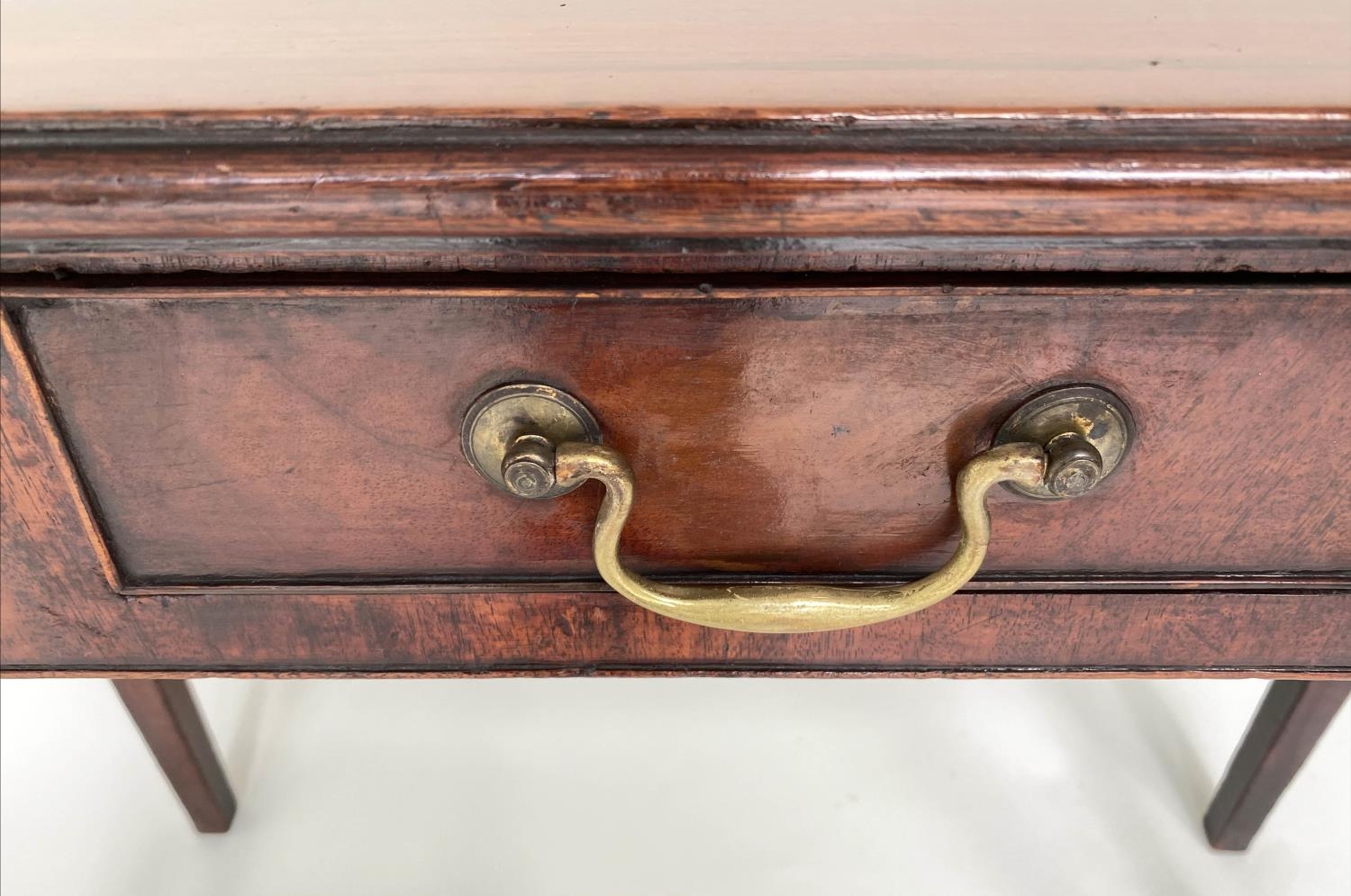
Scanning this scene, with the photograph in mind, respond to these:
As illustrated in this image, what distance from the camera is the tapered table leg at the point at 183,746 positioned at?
0.72 meters

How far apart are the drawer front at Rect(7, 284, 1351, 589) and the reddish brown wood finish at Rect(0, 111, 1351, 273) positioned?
0.12ft

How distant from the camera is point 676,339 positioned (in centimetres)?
43

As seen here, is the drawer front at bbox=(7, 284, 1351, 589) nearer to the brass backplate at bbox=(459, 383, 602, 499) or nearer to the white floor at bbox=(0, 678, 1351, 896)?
the brass backplate at bbox=(459, 383, 602, 499)

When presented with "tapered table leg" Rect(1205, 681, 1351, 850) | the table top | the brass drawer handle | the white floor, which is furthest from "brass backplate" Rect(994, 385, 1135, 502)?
the white floor

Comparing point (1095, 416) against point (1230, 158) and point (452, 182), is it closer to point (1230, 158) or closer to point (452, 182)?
point (1230, 158)

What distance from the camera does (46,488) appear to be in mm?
474

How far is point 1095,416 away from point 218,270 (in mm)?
351

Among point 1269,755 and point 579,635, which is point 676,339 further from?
point 1269,755

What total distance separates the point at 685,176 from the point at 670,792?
0.62 metres

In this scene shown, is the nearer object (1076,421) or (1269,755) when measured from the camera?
(1076,421)

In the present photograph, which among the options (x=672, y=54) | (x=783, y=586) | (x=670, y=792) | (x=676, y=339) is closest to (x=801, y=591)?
(x=783, y=586)

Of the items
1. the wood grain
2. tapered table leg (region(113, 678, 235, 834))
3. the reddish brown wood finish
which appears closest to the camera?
the reddish brown wood finish

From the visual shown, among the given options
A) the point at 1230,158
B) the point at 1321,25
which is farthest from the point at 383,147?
the point at 1321,25

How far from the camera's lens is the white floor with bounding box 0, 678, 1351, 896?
813mm
